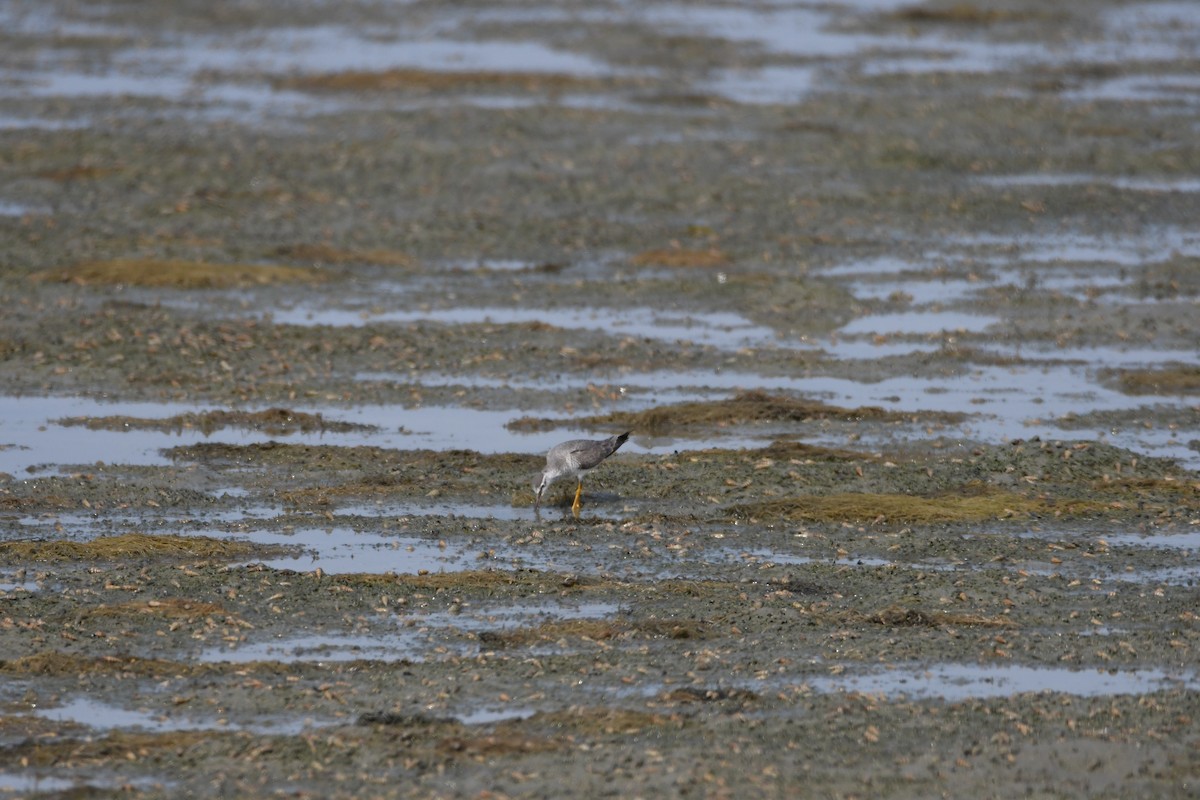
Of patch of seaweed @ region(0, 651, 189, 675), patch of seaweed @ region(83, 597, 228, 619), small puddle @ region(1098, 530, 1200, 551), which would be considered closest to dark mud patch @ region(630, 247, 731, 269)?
small puddle @ region(1098, 530, 1200, 551)

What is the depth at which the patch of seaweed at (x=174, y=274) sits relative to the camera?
20344 millimetres

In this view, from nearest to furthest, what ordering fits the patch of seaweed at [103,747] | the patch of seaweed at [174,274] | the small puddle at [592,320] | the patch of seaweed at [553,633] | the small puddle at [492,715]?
the patch of seaweed at [103,747]
the small puddle at [492,715]
the patch of seaweed at [553,633]
the small puddle at [592,320]
the patch of seaweed at [174,274]

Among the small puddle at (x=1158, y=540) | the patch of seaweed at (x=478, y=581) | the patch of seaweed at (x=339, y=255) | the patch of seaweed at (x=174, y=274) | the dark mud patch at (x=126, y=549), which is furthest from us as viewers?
the patch of seaweed at (x=339, y=255)

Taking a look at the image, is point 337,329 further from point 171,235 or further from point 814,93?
point 814,93

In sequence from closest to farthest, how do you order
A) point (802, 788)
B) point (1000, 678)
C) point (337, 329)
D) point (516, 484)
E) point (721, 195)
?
point (802, 788)
point (1000, 678)
point (516, 484)
point (337, 329)
point (721, 195)

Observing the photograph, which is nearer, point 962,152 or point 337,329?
point 337,329

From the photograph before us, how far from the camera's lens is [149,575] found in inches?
473

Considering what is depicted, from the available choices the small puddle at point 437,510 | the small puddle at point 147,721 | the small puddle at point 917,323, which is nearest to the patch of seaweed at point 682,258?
the small puddle at point 917,323

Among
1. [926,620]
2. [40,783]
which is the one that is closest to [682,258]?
[926,620]

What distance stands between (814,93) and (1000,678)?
22.4 metres

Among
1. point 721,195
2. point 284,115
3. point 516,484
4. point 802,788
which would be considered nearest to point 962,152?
point 721,195

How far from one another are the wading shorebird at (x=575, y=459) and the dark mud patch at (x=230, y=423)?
245 cm

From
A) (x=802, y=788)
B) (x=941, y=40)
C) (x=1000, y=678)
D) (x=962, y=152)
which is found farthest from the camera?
(x=941, y=40)

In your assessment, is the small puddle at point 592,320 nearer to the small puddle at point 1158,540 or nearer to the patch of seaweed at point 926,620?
the small puddle at point 1158,540
